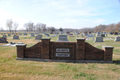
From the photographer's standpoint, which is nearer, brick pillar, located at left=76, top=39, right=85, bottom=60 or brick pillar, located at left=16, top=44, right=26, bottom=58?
brick pillar, located at left=76, top=39, right=85, bottom=60

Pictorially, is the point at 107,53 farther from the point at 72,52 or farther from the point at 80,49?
the point at 72,52

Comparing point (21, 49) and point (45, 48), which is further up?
point (45, 48)

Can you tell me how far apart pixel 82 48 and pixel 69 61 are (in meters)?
1.26

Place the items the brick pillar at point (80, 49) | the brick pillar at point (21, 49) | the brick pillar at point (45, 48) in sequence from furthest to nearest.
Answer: the brick pillar at point (21, 49) < the brick pillar at point (45, 48) < the brick pillar at point (80, 49)

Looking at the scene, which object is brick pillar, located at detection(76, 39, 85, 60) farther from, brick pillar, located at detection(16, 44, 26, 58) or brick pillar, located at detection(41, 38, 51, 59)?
brick pillar, located at detection(16, 44, 26, 58)

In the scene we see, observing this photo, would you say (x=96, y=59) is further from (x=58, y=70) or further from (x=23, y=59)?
(x=23, y=59)

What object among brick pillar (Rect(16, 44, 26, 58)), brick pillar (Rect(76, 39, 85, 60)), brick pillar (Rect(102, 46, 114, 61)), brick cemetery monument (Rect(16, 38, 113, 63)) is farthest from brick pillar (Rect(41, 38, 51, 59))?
brick pillar (Rect(102, 46, 114, 61))

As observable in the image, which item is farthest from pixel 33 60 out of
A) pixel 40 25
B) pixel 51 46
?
pixel 40 25

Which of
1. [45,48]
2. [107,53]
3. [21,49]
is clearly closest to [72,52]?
[45,48]

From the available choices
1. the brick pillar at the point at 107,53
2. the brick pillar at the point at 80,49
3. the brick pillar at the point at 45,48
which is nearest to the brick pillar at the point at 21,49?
the brick pillar at the point at 45,48

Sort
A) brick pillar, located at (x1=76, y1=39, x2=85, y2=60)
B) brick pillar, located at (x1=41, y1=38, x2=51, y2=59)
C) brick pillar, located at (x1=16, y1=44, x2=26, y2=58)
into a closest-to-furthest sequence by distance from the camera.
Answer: brick pillar, located at (x1=76, y1=39, x2=85, y2=60) < brick pillar, located at (x1=41, y1=38, x2=51, y2=59) < brick pillar, located at (x1=16, y1=44, x2=26, y2=58)

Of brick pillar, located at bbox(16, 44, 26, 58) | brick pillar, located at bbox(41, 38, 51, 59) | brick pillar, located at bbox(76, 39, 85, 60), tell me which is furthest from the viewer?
brick pillar, located at bbox(16, 44, 26, 58)

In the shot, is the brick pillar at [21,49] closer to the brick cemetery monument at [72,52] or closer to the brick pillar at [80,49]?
→ the brick cemetery monument at [72,52]

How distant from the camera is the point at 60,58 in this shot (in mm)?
6516
